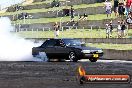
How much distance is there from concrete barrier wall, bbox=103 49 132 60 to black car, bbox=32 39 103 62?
11.1ft

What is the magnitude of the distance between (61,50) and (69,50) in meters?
0.67

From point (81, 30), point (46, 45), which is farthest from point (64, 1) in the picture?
point (46, 45)

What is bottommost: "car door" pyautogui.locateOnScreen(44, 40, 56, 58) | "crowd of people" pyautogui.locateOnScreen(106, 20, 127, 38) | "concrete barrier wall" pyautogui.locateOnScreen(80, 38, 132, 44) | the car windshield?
"concrete barrier wall" pyautogui.locateOnScreen(80, 38, 132, 44)

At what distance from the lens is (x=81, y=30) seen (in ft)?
166

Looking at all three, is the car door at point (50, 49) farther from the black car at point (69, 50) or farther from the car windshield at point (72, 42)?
the car windshield at point (72, 42)

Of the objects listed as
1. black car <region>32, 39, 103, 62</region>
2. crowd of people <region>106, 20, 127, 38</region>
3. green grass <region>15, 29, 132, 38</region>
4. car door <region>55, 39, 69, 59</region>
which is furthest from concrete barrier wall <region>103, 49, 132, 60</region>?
car door <region>55, 39, 69, 59</region>

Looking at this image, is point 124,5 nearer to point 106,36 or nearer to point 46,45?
point 106,36

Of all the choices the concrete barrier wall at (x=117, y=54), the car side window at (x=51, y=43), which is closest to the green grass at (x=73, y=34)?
the concrete barrier wall at (x=117, y=54)

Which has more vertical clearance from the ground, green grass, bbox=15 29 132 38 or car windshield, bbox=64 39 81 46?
car windshield, bbox=64 39 81 46

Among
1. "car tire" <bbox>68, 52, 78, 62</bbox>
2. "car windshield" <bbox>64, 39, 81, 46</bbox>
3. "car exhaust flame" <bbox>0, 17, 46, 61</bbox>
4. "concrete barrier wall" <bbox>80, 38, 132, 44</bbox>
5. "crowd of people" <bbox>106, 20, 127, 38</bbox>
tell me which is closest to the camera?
"car tire" <bbox>68, 52, 78, 62</bbox>

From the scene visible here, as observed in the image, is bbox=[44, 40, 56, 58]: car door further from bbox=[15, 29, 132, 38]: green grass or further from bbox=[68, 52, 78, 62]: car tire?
bbox=[15, 29, 132, 38]: green grass

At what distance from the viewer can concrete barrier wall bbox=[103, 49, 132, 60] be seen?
36.1 meters

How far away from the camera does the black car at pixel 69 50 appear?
32.9m

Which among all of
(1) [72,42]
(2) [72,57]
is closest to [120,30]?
(1) [72,42]
